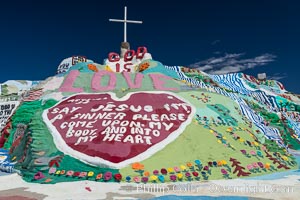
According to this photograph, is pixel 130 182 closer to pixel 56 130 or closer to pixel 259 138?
pixel 56 130

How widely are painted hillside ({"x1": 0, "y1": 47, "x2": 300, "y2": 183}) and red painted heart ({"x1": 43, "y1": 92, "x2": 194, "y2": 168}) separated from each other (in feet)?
0.14

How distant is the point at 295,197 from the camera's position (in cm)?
995

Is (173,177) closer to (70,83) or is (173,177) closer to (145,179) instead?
(145,179)

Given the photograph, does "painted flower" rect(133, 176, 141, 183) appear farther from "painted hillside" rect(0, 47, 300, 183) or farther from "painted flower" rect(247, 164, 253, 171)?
"painted flower" rect(247, 164, 253, 171)

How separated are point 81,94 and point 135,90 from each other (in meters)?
2.99

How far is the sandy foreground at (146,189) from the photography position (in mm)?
10171

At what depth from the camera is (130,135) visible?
45.1 ft

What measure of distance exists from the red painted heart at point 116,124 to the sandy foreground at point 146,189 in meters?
1.60

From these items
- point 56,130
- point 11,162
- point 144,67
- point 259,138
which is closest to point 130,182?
point 56,130

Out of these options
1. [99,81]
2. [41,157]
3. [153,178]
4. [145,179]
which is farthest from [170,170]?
[99,81]

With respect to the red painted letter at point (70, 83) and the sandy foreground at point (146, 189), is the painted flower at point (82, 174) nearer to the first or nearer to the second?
the sandy foreground at point (146, 189)

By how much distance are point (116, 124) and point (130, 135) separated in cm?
99

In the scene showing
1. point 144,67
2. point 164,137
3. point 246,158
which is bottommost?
point 246,158

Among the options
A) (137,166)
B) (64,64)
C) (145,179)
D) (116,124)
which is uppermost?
(64,64)
